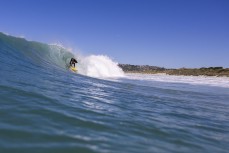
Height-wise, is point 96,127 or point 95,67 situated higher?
point 95,67

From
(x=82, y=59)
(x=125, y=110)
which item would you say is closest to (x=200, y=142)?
(x=125, y=110)

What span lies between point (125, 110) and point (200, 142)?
250cm

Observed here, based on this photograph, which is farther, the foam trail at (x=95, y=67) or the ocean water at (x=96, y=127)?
the foam trail at (x=95, y=67)

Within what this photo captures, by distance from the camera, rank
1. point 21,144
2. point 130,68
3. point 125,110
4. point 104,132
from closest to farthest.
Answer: point 21,144 → point 104,132 → point 125,110 → point 130,68

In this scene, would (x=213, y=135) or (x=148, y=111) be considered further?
(x=148, y=111)

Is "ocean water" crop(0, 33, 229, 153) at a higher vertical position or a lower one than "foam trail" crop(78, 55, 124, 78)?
lower

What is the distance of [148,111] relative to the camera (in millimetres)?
7867

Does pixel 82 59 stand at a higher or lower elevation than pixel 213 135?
higher

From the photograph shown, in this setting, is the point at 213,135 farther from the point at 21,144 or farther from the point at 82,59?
the point at 82,59

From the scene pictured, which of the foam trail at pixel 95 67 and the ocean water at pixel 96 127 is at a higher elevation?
the foam trail at pixel 95 67

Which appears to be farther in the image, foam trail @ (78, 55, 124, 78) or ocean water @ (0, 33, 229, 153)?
foam trail @ (78, 55, 124, 78)

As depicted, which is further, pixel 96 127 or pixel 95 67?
pixel 95 67

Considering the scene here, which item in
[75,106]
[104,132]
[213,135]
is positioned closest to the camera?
[104,132]

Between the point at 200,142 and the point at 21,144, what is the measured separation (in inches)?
114
